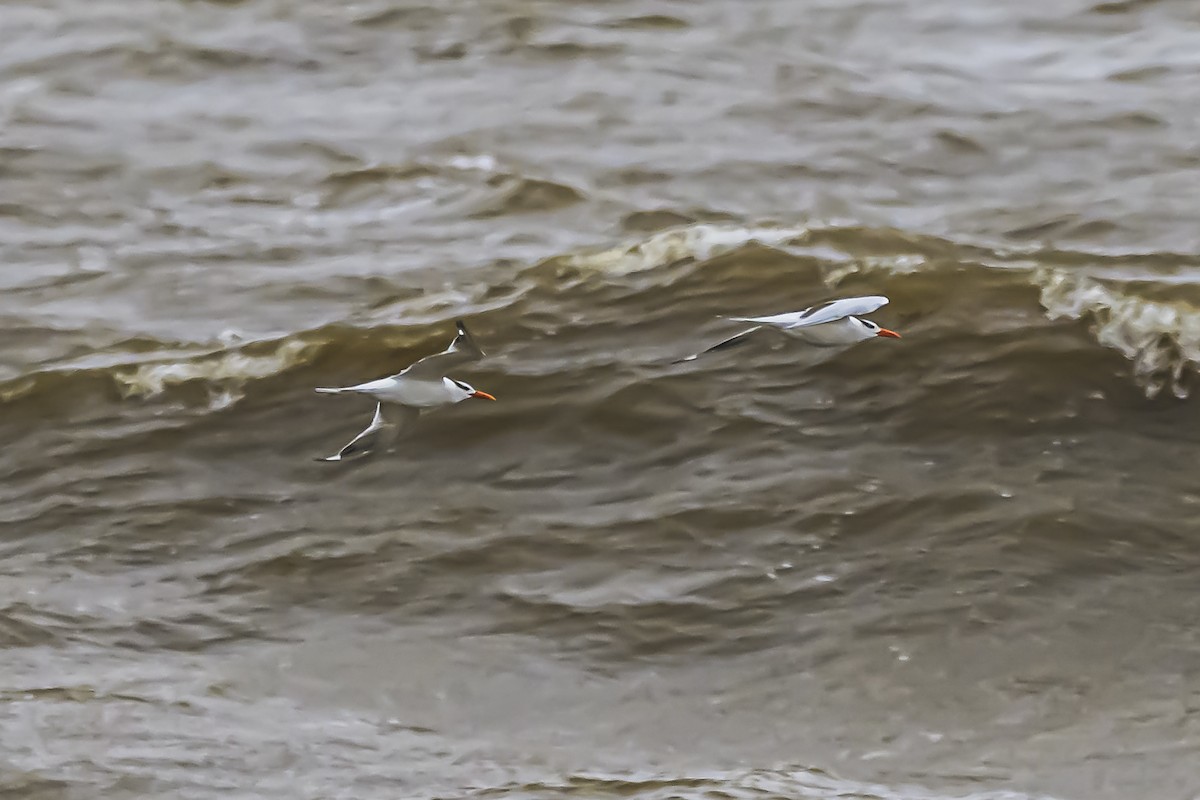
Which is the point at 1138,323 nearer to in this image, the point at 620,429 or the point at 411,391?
the point at 620,429

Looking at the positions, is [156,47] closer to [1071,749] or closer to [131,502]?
[131,502]

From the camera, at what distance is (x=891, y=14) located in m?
10.1

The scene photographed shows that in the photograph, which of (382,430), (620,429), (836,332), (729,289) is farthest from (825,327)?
(382,430)

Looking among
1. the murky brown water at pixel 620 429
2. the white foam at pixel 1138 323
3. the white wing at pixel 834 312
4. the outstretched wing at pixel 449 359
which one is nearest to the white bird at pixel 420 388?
the outstretched wing at pixel 449 359

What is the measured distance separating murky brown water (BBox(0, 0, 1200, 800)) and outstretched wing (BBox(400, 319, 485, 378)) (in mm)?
845

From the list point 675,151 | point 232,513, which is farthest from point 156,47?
point 232,513

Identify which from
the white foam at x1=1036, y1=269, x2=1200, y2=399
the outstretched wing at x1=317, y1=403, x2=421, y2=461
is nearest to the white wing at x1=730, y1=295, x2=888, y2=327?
the outstretched wing at x1=317, y1=403, x2=421, y2=461

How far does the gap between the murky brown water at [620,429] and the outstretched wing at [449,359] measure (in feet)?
2.77

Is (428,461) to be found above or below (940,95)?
below

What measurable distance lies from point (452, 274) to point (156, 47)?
12.8ft

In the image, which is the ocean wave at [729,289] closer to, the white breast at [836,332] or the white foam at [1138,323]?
the white foam at [1138,323]

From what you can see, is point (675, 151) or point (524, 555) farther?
point (675, 151)

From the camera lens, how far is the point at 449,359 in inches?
203

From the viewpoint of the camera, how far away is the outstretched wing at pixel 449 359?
16.3ft
